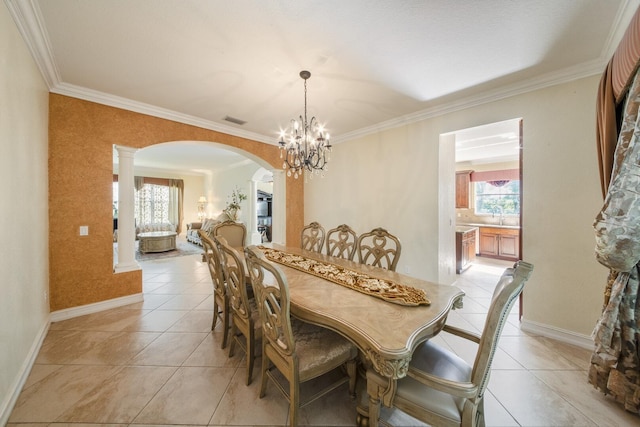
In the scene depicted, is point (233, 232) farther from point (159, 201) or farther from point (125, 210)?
point (159, 201)

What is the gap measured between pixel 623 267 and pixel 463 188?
549cm

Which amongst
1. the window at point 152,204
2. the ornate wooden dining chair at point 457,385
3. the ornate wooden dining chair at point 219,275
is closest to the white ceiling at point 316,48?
the ornate wooden dining chair at point 219,275

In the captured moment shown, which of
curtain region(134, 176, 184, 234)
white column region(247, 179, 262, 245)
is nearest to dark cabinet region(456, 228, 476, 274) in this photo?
white column region(247, 179, 262, 245)

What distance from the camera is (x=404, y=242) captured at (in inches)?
140

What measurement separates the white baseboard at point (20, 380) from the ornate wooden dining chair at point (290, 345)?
1.55 m

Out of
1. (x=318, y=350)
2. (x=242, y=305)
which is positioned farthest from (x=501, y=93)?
(x=242, y=305)

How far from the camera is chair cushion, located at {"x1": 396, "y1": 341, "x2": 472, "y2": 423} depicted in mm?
1008

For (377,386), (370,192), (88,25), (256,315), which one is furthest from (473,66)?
(88,25)

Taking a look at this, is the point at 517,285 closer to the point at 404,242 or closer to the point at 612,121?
the point at 612,121

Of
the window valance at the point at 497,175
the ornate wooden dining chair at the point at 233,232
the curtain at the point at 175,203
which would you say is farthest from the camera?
the curtain at the point at 175,203

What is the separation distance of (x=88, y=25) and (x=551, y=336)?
5025 millimetres

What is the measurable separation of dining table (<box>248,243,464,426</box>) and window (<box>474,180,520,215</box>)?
231 inches

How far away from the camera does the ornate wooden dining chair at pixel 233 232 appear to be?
3158mm

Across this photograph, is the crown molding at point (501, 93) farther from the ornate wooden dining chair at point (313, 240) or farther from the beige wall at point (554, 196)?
the ornate wooden dining chair at point (313, 240)
